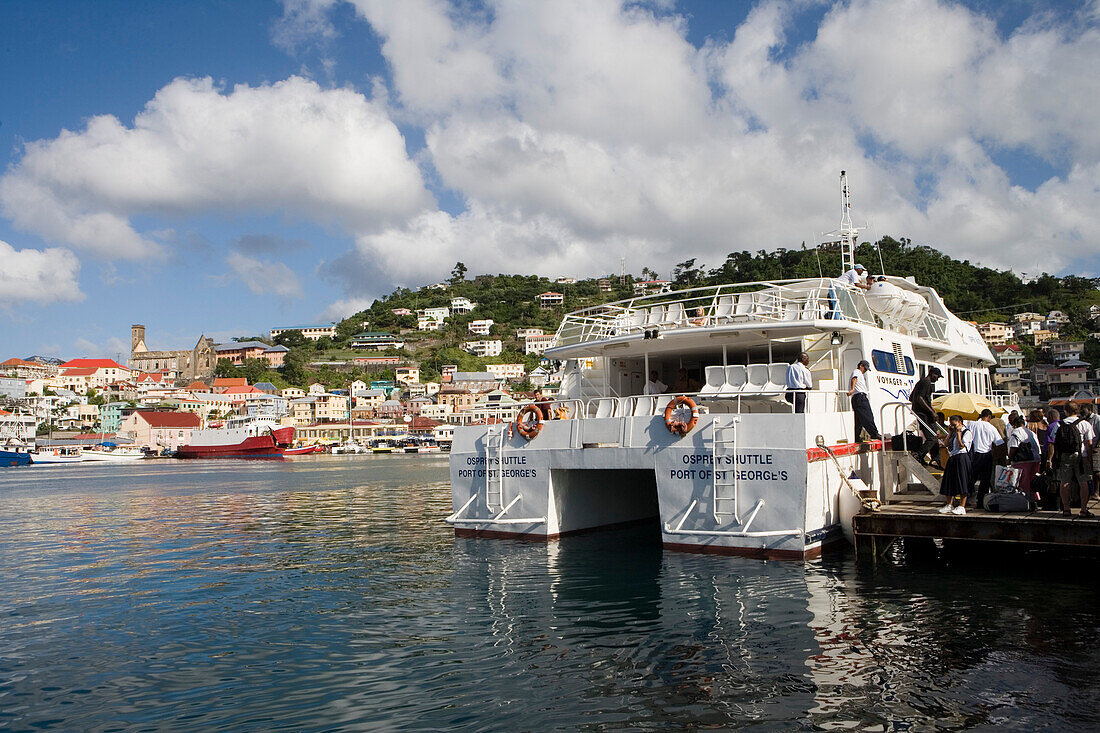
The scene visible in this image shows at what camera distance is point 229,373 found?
19512 centimetres

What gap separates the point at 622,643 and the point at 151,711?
4.87 meters

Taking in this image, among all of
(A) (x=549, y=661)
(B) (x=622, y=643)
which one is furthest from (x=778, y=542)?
(A) (x=549, y=661)

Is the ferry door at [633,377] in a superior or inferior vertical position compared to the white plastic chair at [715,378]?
superior

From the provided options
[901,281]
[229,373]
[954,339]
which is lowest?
[954,339]

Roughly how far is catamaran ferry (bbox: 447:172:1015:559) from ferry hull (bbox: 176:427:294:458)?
8938cm

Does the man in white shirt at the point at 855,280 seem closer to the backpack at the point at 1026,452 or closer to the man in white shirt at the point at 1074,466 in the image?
the backpack at the point at 1026,452

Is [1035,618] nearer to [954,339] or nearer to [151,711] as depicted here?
[151,711]

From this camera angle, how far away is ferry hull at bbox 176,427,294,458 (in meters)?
100

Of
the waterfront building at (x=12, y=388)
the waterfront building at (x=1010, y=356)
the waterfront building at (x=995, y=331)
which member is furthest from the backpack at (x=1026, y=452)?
the waterfront building at (x=12, y=388)

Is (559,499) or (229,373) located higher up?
(229,373)

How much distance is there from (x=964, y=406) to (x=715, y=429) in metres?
6.74

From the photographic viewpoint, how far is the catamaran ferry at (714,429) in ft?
42.2

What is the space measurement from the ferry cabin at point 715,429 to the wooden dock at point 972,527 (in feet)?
2.62

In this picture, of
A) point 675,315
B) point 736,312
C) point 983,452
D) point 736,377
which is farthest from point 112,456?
point 983,452
